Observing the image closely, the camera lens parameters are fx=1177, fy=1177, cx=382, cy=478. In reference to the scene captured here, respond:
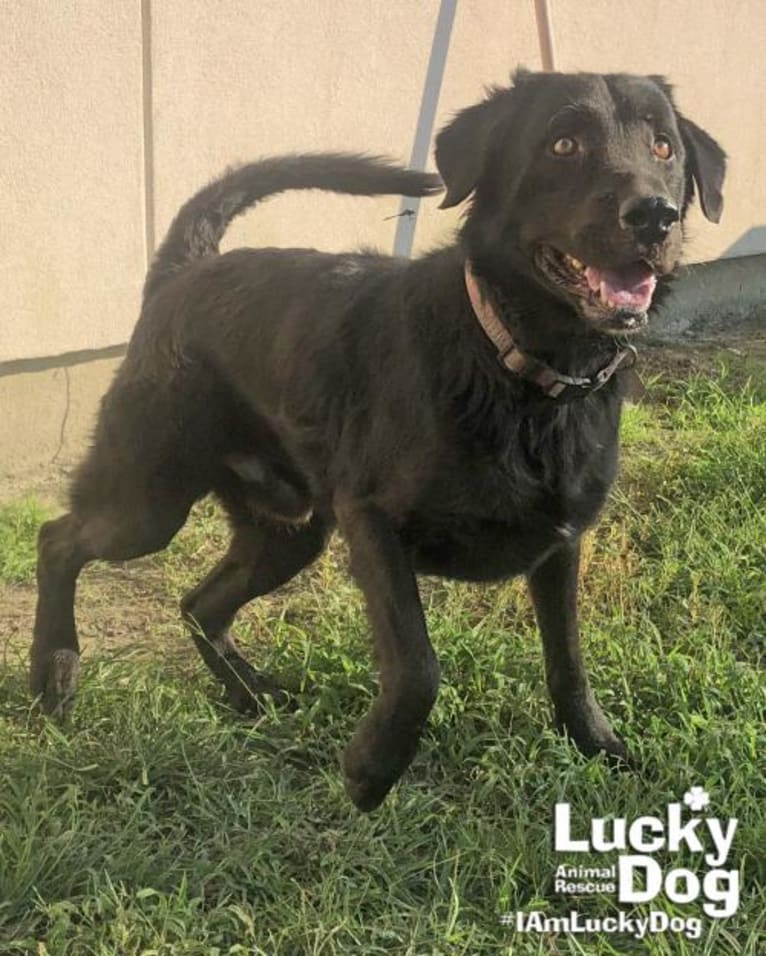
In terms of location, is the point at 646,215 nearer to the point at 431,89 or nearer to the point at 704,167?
the point at 704,167

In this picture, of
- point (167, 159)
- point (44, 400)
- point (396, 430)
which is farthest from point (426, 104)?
point (396, 430)

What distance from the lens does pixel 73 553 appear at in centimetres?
344

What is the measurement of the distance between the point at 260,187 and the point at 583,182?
4.13 feet

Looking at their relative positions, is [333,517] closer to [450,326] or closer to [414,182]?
[450,326]

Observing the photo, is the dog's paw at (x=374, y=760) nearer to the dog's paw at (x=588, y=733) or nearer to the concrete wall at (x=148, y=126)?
the dog's paw at (x=588, y=733)

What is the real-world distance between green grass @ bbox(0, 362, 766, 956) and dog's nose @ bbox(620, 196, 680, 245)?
1.29 m

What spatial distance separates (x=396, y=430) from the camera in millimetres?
2785

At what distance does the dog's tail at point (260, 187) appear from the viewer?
3361 mm

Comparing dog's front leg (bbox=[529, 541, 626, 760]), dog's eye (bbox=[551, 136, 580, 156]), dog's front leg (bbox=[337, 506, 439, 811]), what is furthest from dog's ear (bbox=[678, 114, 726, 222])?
dog's front leg (bbox=[337, 506, 439, 811])

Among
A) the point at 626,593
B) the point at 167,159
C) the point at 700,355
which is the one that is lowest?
the point at 700,355

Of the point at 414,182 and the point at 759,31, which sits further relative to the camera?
the point at 759,31

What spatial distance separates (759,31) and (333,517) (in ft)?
18.3

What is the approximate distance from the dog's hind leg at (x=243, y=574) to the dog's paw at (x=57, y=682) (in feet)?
1.20

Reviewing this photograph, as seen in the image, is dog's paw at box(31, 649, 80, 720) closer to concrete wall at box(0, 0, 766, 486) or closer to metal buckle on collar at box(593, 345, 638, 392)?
metal buckle on collar at box(593, 345, 638, 392)
